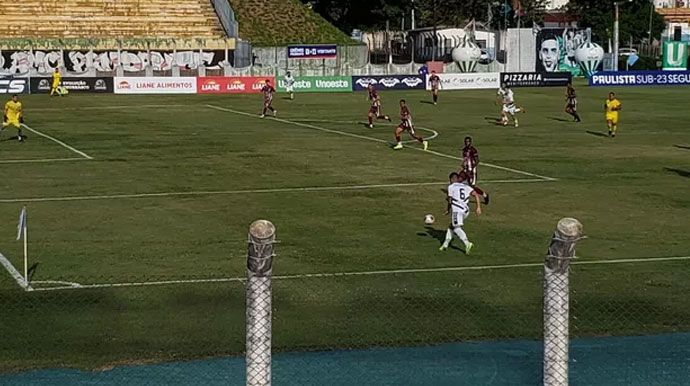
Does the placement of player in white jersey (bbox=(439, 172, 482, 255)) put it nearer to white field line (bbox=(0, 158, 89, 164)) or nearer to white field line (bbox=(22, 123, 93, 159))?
white field line (bbox=(0, 158, 89, 164))

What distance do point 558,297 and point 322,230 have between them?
52.7 feet

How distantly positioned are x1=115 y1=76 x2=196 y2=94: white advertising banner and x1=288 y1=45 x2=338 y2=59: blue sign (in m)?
18.9

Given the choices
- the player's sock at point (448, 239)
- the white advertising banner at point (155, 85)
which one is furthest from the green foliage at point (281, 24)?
the player's sock at point (448, 239)

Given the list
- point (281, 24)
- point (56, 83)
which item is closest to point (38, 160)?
point (56, 83)

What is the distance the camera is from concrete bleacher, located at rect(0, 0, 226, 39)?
303ft

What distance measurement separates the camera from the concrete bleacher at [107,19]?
9238cm

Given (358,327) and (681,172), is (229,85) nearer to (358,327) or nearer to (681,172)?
(681,172)

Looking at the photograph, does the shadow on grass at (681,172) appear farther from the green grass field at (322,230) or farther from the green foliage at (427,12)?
the green foliage at (427,12)

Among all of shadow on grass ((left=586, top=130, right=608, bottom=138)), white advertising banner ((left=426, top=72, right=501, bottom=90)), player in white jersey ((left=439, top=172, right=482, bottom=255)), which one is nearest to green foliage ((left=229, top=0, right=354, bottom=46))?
white advertising banner ((left=426, top=72, right=501, bottom=90))

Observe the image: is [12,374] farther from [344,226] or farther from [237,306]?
[344,226]

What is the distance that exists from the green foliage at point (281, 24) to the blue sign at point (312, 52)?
6.92 m

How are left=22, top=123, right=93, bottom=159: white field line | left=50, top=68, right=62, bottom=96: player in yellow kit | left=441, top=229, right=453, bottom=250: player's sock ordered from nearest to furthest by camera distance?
left=441, top=229, right=453, bottom=250: player's sock < left=22, top=123, right=93, bottom=159: white field line < left=50, top=68, right=62, bottom=96: player in yellow kit

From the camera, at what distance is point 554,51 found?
10656 centimetres

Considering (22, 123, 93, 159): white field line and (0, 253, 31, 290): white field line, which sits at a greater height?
(22, 123, 93, 159): white field line
